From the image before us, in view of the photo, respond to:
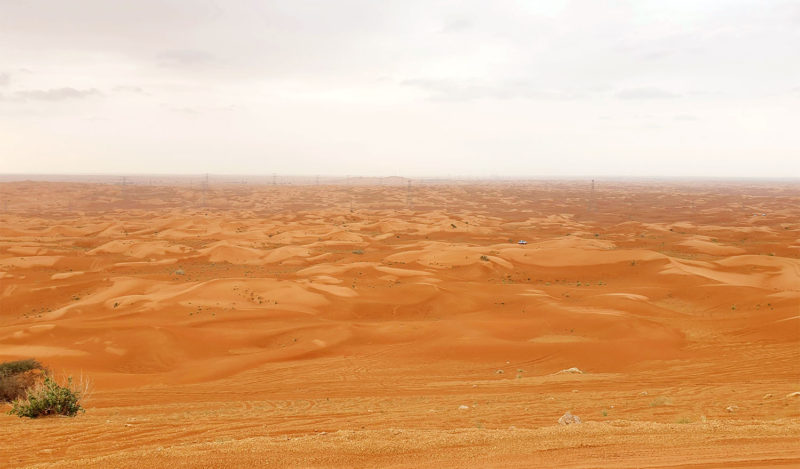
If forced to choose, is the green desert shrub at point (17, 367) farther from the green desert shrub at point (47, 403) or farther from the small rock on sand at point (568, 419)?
the small rock on sand at point (568, 419)

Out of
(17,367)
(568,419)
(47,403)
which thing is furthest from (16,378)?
(568,419)

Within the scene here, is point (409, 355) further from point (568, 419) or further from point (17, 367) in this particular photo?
point (17, 367)

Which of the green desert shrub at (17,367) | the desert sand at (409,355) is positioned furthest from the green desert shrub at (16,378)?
the desert sand at (409,355)

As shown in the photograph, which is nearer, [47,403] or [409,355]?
[47,403]

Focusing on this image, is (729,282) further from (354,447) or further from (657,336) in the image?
(354,447)

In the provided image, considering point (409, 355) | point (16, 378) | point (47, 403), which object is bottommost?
point (409, 355)

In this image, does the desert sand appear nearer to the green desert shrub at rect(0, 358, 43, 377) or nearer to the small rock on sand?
the small rock on sand

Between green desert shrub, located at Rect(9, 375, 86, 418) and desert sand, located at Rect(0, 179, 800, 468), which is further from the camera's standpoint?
green desert shrub, located at Rect(9, 375, 86, 418)

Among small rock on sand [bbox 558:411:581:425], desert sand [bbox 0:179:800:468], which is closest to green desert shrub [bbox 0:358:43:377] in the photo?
desert sand [bbox 0:179:800:468]

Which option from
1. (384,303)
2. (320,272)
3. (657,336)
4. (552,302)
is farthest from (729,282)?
(320,272)
